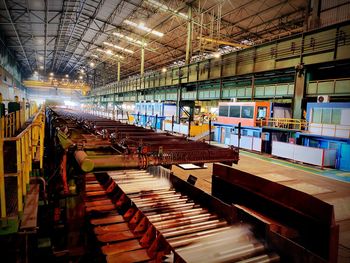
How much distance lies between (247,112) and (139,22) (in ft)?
Result: 50.6

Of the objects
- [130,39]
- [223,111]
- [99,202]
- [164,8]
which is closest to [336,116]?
[223,111]

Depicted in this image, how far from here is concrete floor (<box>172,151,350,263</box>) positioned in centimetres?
554

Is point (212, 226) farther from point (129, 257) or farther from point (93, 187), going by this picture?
point (93, 187)

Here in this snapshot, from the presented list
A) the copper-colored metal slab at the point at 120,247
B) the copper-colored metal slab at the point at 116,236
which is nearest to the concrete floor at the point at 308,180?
the copper-colored metal slab at the point at 116,236

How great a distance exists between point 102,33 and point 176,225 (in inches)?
1110

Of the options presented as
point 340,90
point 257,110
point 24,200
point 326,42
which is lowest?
point 24,200

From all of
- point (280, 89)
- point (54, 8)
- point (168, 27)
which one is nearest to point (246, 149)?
point (280, 89)

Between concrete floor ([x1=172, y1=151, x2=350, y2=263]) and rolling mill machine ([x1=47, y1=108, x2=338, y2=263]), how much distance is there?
4.84 ft

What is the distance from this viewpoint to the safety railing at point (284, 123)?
12320 millimetres

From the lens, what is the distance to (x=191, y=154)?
3.82 meters

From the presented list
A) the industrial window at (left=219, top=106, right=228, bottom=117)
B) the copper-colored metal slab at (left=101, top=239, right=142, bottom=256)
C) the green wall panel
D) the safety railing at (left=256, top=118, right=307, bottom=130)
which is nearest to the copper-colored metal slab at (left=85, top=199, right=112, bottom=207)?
the copper-colored metal slab at (left=101, top=239, right=142, bottom=256)

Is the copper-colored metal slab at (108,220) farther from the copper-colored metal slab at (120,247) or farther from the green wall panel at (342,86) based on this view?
the green wall panel at (342,86)

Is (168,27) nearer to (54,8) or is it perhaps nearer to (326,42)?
(54,8)

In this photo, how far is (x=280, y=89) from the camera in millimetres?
13625
